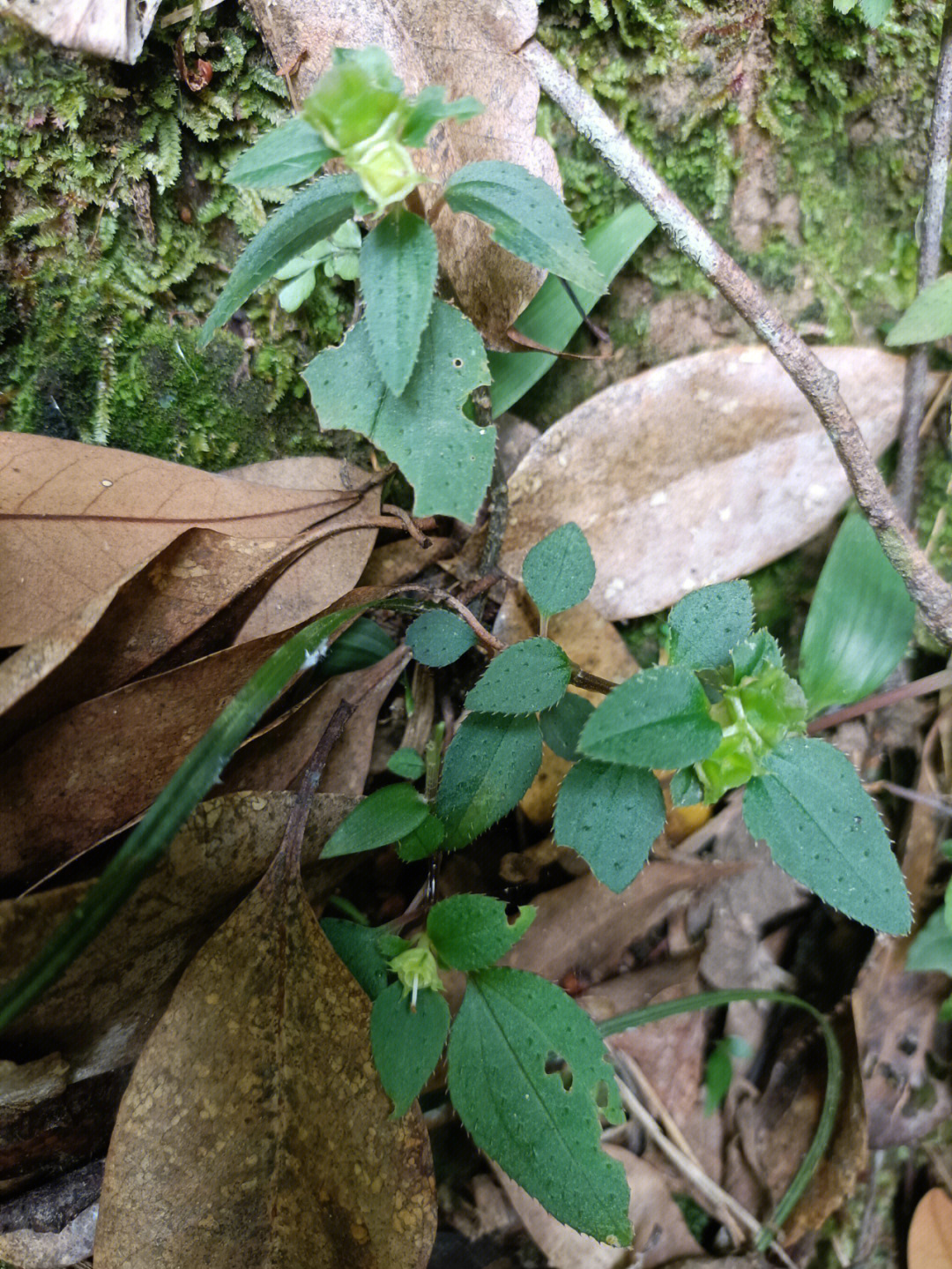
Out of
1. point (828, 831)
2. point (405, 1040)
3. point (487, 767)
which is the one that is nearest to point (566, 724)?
point (487, 767)

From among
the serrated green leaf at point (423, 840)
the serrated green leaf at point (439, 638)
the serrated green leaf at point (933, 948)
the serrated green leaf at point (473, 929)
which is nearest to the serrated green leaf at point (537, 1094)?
the serrated green leaf at point (473, 929)

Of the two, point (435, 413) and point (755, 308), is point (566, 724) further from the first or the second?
point (755, 308)

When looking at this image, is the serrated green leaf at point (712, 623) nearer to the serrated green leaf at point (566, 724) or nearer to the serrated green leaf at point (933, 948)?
the serrated green leaf at point (566, 724)

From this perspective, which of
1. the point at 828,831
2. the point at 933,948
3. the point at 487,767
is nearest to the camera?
the point at 828,831

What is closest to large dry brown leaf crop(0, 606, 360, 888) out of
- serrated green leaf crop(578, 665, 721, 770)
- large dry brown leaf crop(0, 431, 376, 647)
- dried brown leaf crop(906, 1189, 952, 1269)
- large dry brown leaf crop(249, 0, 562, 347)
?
large dry brown leaf crop(0, 431, 376, 647)

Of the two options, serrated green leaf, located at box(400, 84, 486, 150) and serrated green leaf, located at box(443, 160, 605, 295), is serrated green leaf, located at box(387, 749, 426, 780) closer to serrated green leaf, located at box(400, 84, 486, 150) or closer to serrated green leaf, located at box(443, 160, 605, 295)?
serrated green leaf, located at box(443, 160, 605, 295)

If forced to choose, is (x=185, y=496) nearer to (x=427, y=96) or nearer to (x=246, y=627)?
(x=246, y=627)
